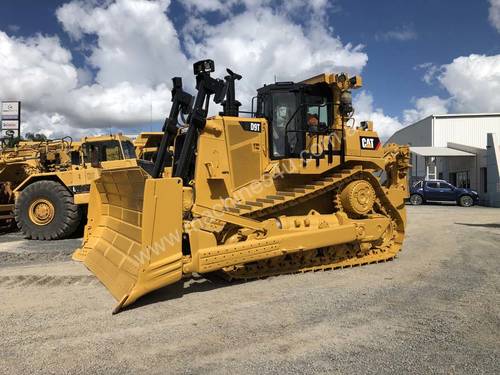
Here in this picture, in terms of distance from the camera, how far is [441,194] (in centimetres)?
2639

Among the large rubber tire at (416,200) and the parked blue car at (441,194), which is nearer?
the parked blue car at (441,194)

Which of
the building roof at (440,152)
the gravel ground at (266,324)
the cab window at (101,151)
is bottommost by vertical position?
the gravel ground at (266,324)

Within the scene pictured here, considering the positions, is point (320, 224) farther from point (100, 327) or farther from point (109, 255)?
point (100, 327)

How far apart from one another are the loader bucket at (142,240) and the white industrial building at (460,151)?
25.1 meters

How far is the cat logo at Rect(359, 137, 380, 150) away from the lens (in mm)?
7590

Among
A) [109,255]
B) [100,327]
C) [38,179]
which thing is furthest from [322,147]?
[38,179]

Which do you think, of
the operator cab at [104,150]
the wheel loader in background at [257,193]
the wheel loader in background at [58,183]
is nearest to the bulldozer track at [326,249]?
the wheel loader in background at [257,193]

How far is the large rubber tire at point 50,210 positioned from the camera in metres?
11.6

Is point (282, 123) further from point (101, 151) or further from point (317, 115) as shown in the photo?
point (101, 151)

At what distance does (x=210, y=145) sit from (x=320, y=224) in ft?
7.08

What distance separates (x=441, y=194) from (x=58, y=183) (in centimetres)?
2207

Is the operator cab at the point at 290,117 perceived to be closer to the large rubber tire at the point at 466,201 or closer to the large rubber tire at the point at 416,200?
the large rubber tire at the point at 416,200

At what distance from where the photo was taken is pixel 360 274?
697 cm

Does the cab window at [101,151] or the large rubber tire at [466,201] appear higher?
the cab window at [101,151]
